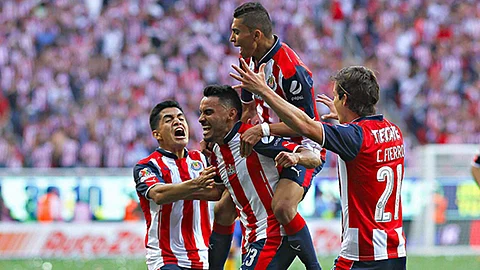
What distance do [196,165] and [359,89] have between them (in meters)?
1.94

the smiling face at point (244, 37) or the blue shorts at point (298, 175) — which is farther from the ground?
the smiling face at point (244, 37)

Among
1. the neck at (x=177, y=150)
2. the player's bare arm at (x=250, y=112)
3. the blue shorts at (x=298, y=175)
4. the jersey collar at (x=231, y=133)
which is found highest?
the player's bare arm at (x=250, y=112)

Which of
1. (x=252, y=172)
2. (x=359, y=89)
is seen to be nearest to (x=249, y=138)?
(x=252, y=172)

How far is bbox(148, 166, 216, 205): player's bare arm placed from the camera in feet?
23.9

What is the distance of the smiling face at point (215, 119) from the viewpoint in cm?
734

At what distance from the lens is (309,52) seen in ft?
80.1

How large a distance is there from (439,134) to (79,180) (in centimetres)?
1003

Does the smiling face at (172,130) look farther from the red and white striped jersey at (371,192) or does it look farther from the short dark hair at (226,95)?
the red and white striped jersey at (371,192)

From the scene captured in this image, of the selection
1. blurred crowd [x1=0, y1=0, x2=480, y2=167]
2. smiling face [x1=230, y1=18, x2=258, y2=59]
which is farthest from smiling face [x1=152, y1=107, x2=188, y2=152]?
blurred crowd [x1=0, y1=0, x2=480, y2=167]

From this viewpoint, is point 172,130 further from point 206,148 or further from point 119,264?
point 119,264

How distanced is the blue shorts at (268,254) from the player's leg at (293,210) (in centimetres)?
7

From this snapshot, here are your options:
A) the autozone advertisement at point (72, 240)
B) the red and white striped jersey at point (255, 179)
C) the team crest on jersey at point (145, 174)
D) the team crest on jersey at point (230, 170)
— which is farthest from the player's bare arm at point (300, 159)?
the autozone advertisement at point (72, 240)

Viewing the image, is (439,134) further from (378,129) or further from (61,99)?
(378,129)

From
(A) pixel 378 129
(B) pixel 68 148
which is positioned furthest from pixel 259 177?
(B) pixel 68 148
